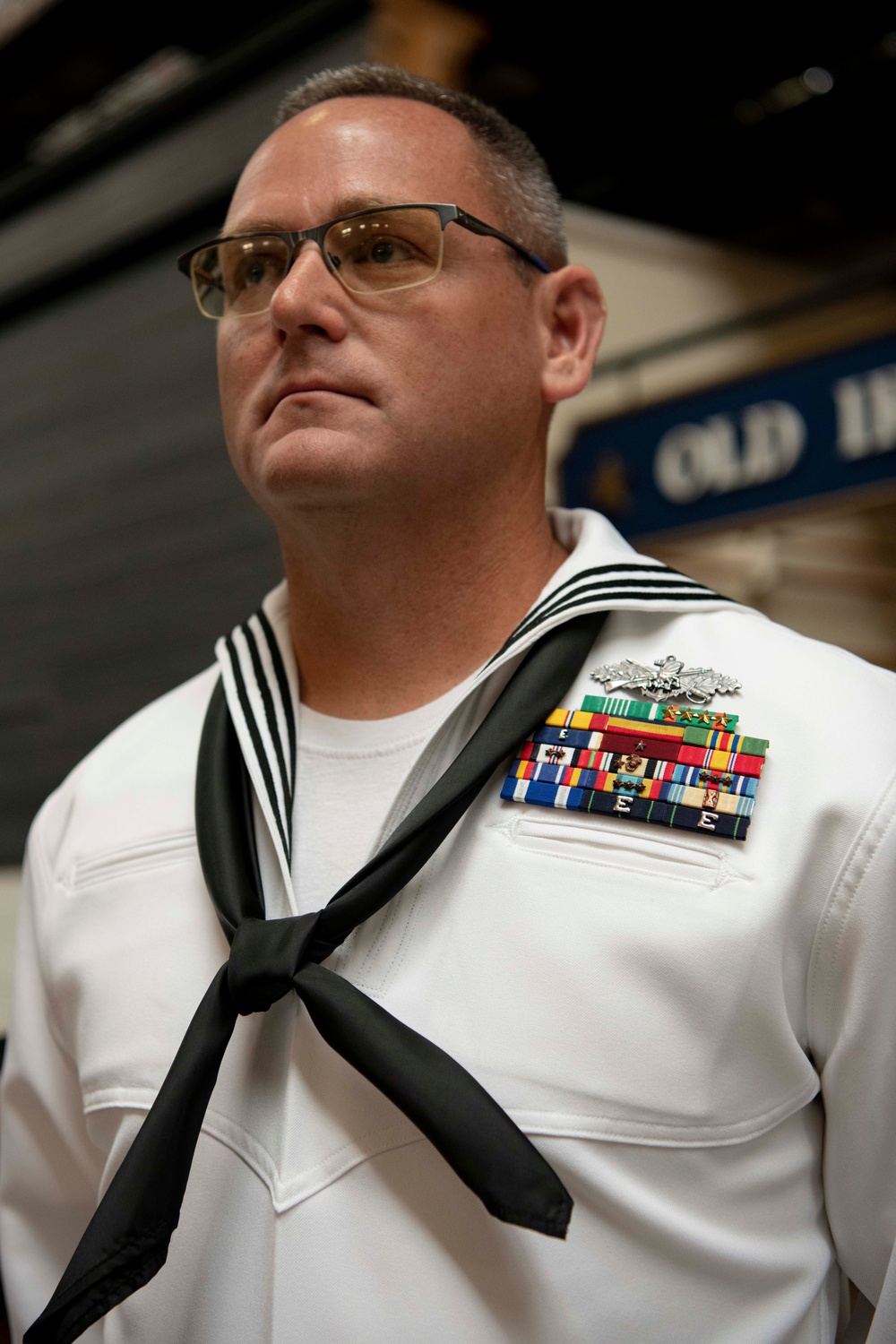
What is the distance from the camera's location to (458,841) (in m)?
1.04

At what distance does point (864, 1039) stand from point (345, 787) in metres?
0.54

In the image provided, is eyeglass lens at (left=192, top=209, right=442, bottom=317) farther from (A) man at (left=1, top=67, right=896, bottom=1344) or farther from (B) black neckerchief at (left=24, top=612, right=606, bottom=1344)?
(B) black neckerchief at (left=24, top=612, right=606, bottom=1344)

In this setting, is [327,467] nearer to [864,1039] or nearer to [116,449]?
[864,1039]

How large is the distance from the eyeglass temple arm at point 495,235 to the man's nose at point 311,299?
15 centimetres

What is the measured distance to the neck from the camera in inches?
46.6

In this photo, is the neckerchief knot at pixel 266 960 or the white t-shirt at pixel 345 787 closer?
the neckerchief knot at pixel 266 960

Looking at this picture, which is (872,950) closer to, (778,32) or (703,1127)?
(703,1127)

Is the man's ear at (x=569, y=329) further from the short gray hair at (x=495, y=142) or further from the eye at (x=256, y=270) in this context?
the eye at (x=256, y=270)

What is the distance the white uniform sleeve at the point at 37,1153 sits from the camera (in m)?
1.24

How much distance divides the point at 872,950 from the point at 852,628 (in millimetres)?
3307

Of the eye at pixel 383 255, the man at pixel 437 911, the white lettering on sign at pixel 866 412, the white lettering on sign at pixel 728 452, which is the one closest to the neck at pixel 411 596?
the man at pixel 437 911

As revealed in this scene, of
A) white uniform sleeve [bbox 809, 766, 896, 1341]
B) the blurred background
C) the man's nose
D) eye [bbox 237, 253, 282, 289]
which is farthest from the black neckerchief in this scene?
the blurred background

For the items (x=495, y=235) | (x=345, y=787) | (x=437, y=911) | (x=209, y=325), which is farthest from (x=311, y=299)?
(x=209, y=325)

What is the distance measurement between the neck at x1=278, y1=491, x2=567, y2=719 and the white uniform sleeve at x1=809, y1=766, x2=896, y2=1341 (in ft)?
1.52
